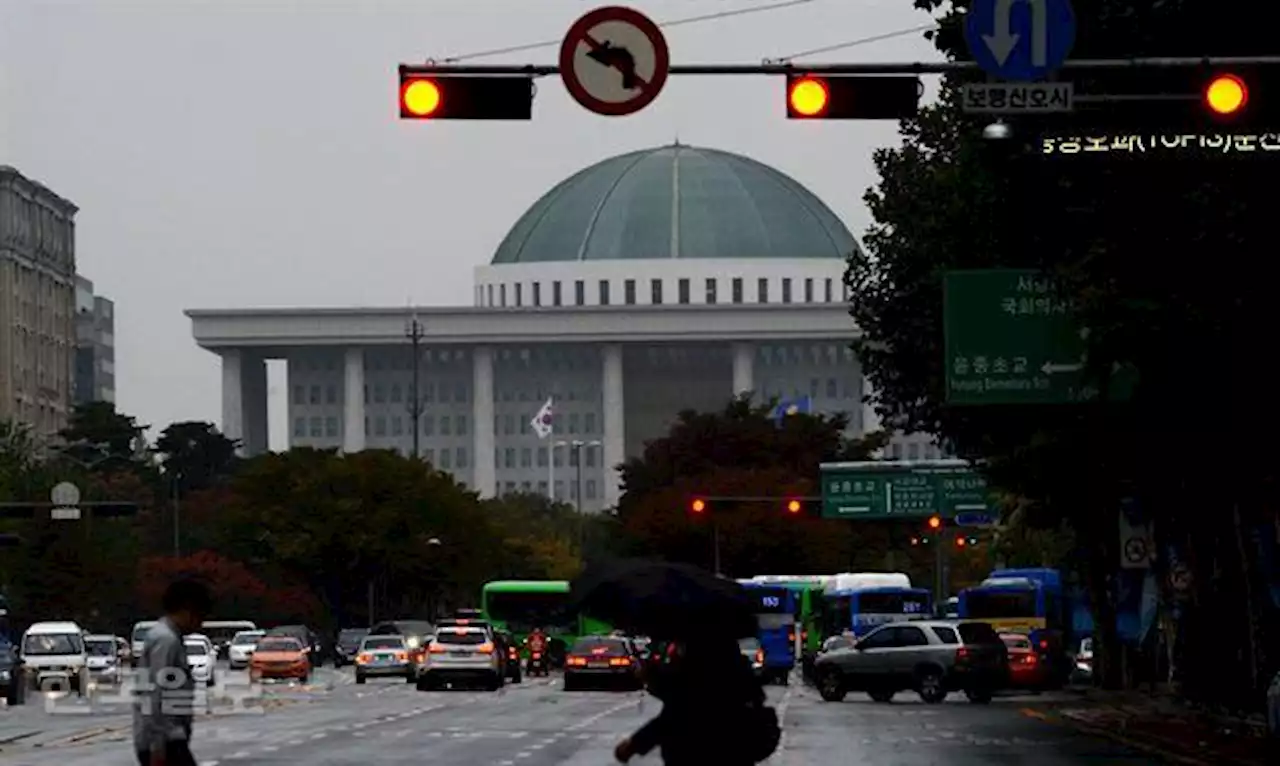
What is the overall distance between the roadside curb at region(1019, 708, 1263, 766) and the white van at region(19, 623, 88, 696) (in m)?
25.9

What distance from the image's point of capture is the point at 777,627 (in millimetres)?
91562

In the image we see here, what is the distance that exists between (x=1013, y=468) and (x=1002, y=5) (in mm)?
31136

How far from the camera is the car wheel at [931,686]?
66125mm

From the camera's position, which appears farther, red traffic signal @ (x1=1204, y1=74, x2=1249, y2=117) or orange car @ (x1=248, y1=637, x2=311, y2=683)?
orange car @ (x1=248, y1=637, x2=311, y2=683)

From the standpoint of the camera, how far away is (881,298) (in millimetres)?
62375

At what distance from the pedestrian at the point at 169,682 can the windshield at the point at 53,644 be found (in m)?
56.7

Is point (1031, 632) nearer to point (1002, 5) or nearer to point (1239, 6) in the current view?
point (1239, 6)

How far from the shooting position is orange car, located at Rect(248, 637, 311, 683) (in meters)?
83.9

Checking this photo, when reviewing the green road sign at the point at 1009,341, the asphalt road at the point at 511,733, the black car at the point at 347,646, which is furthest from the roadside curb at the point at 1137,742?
the black car at the point at 347,646

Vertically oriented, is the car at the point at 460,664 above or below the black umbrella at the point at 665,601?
below

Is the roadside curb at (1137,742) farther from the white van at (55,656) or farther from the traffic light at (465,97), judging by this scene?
the white van at (55,656)

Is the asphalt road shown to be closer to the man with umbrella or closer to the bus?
the man with umbrella

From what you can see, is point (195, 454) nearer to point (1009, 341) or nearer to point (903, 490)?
point (903, 490)

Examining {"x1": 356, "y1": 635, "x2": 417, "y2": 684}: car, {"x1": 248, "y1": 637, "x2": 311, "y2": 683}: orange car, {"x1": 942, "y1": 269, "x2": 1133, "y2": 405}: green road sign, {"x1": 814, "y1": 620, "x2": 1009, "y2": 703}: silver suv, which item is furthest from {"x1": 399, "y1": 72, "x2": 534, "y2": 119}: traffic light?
{"x1": 356, "y1": 635, "x2": 417, "y2": 684}: car
